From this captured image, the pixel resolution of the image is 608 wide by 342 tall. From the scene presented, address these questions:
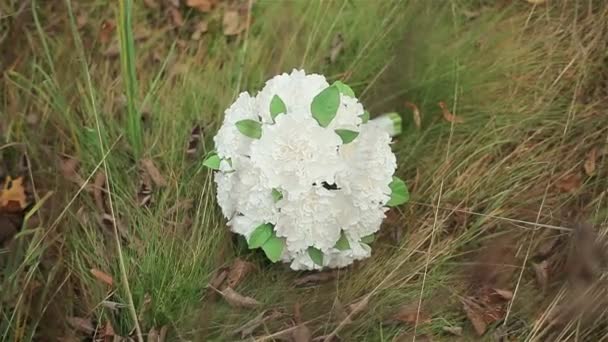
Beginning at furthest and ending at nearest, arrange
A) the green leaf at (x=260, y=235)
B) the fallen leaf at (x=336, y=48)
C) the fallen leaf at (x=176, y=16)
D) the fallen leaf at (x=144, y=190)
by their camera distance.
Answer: the fallen leaf at (x=176, y=16) → the fallen leaf at (x=336, y=48) → the fallen leaf at (x=144, y=190) → the green leaf at (x=260, y=235)

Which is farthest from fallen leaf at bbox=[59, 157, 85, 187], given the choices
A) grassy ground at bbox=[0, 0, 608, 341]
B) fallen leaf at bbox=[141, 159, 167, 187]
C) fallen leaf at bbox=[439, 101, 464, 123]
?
fallen leaf at bbox=[439, 101, 464, 123]

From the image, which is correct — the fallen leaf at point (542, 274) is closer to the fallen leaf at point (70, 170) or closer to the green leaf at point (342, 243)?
the green leaf at point (342, 243)

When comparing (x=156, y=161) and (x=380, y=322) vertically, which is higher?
(x=156, y=161)

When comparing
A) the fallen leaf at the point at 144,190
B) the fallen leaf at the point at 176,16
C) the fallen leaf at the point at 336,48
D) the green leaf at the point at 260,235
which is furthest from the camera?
the fallen leaf at the point at 176,16

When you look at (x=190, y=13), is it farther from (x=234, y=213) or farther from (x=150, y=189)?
(x=234, y=213)

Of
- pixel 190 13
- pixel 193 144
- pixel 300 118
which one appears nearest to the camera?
pixel 300 118

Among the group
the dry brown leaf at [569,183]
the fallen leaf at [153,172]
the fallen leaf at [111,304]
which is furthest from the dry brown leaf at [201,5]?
the dry brown leaf at [569,183]

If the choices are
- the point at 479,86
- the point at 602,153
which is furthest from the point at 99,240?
the point at 602,153
